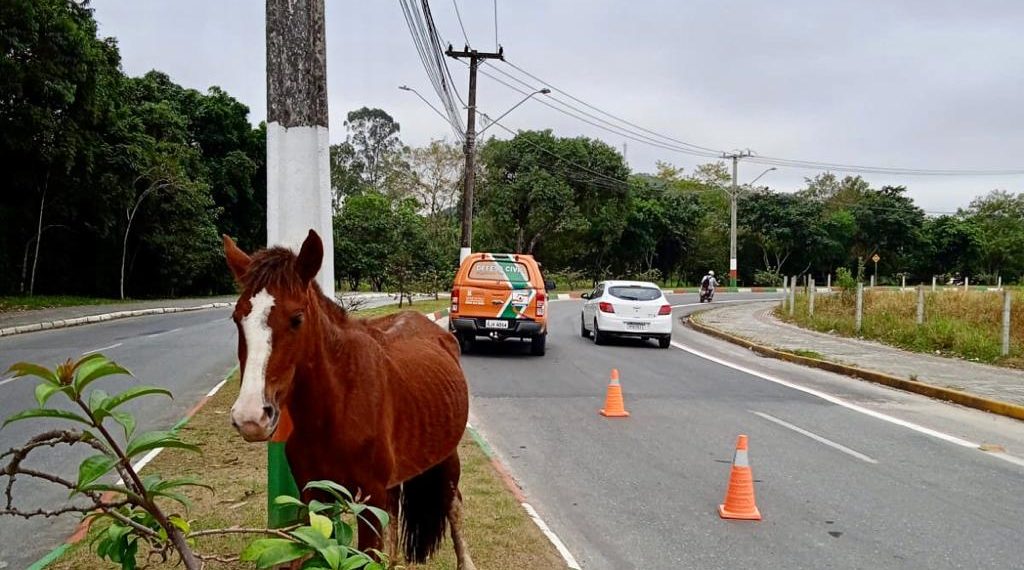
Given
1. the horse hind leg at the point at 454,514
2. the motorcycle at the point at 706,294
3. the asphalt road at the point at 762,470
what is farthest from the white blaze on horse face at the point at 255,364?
the motorcycle at the point at 706,294

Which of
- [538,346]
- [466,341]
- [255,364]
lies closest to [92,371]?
[255,364]

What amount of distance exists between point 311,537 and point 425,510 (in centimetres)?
296

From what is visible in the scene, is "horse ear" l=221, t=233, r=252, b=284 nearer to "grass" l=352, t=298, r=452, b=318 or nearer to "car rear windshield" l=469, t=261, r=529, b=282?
"car rear windshield" l=469, t=261, r=529, b=282

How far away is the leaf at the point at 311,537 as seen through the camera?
147 centimetres

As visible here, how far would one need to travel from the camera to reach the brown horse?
2.61m

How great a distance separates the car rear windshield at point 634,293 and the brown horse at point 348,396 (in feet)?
45.3

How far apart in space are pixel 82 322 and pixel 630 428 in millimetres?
18455

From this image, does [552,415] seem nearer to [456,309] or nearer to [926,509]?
[926,509]

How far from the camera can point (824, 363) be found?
49.0ft

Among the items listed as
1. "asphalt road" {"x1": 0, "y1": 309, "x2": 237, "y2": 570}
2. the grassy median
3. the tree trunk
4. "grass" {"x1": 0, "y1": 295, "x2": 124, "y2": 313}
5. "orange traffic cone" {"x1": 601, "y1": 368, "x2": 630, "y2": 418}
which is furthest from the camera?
the tree trunk

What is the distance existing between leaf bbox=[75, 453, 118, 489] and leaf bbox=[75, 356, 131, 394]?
18 centimetres

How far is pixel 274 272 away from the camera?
2748 mm

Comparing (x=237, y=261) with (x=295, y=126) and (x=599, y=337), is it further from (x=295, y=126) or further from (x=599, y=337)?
(x=599, y=337)

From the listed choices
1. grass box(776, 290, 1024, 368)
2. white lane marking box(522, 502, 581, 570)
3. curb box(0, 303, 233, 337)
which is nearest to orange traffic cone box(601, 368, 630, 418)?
white lane marking box(522, 502, 581, 570)
